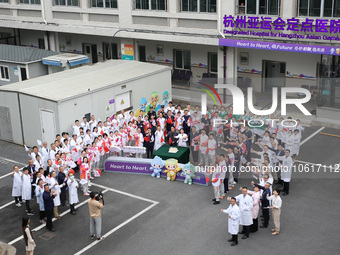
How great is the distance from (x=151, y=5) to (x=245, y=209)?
18.5 m

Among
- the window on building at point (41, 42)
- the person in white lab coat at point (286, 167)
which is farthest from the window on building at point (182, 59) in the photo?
the person in white lab coat at point (286, 167)

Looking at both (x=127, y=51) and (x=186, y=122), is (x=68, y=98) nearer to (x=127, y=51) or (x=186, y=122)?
(x=186, y=122)

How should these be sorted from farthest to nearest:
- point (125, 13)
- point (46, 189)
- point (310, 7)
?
1. point (125, 13)
2. point (310, 7)
3. point (46, 189)

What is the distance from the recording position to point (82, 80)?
2311 centimetres

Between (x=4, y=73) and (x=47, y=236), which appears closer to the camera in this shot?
(x=47, y=236)

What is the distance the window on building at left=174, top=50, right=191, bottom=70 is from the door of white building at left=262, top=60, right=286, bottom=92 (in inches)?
210

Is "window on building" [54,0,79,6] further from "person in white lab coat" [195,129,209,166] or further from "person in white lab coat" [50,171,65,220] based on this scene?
"person in white lab coat" [50,171,65,220]

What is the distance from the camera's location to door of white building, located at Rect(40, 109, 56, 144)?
2059 cm

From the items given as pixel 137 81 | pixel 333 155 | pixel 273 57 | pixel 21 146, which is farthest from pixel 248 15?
pixel 21 146

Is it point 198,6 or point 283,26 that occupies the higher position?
point 198,6

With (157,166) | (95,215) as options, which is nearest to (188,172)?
(157,166)

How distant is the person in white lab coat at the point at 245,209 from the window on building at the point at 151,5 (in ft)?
57.2

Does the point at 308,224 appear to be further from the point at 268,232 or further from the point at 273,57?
the point at 273,57

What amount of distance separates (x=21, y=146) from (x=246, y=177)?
423 inches
